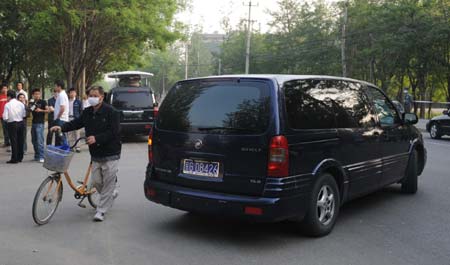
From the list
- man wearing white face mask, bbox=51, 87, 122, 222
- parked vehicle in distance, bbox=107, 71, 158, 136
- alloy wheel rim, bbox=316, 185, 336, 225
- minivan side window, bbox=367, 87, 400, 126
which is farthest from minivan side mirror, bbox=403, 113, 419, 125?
parked vehicle in distance, bbox=107, 71, 158, 136

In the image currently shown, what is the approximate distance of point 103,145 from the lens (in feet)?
20.1

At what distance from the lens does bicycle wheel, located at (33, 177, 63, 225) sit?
5.82 meters

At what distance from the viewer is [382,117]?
698 centimetres

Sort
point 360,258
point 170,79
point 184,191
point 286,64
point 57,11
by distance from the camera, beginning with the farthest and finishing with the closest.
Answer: point 170,79 → point 286,64 → point 57,11 → point 184,191 → point 360,258

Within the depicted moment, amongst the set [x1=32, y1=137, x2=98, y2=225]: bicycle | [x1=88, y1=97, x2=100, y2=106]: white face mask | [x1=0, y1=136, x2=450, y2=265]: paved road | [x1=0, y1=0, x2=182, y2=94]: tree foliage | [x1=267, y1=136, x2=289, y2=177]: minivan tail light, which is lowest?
[x1=0, y1=136, x2=450, y2=265]: paved road

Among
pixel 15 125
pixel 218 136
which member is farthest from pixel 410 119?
pixel 15 125

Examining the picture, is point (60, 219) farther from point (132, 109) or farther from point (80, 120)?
point (132, 109)

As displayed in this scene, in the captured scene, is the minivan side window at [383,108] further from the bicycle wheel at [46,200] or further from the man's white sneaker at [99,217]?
the bicycle wheel at [46,200]

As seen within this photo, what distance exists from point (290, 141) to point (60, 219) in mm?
3130

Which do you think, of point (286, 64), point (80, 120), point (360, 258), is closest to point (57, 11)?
point (80, 120)

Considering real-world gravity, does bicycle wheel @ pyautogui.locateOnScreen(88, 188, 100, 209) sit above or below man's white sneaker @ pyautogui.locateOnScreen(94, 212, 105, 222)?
above

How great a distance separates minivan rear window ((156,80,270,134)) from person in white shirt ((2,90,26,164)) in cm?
649

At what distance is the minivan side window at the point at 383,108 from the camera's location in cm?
691

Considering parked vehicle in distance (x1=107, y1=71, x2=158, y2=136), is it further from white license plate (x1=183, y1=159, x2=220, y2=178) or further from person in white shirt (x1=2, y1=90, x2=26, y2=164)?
white license plate (x1=183, y1=159, x2=220, y2=178)
